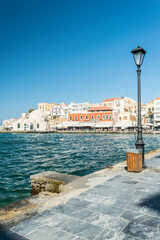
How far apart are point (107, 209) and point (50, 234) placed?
3.80 ft

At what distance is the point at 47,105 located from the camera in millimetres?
133375

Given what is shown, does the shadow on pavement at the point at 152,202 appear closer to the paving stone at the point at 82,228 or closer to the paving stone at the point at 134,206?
the paving stone at the point at 134,206

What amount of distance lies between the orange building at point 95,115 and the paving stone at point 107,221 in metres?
63.5

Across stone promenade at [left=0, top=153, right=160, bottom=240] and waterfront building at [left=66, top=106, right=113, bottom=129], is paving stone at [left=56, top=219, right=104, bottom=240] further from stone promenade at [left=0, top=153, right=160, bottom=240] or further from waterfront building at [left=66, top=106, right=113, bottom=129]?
waterfront building at [left=66, top=106, right=113, bottom=129]

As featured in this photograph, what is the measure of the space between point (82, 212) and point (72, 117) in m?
68.1

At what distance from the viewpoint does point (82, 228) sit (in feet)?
9.17

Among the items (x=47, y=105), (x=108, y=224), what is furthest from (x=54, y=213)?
(x=47, y=105)

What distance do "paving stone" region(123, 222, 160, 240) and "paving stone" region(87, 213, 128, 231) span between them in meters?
0.10

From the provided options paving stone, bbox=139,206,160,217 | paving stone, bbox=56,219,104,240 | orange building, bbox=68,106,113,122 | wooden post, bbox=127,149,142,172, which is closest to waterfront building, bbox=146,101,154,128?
orange building, bbox=68,106,113,122

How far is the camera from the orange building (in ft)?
218

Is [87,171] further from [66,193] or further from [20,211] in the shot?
[20,211]

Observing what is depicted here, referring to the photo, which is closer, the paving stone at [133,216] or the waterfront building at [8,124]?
the paving stone at [133,216]

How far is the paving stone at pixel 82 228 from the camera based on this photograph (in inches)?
104

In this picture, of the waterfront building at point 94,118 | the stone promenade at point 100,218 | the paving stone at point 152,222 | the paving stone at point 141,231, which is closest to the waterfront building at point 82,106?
the waterfront building at point 94,118
